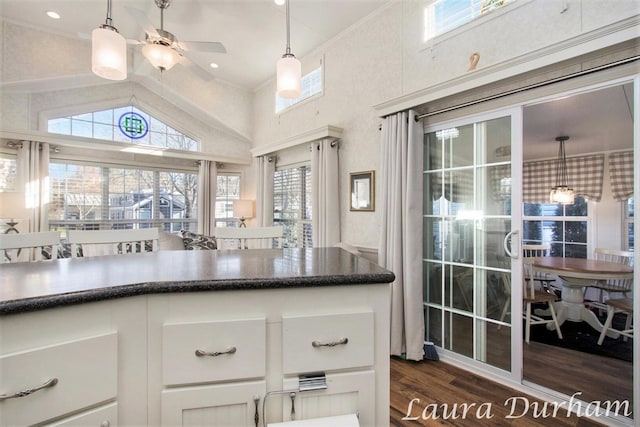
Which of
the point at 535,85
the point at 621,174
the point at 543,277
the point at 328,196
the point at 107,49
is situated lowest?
the point at 543,277

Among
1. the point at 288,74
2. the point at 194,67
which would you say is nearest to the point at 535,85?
the point at 288,74

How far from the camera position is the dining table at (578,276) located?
2.79m

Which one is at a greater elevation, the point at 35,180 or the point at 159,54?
the point at 159,54

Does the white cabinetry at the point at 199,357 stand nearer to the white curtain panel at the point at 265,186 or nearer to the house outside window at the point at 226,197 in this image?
the white curtain panel at the point at 265,186

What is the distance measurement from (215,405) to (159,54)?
2.73 metres

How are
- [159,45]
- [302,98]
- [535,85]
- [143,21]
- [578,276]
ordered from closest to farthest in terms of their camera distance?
[535,85] → [143,21] → [159,45] → [578,276] → [302,98]

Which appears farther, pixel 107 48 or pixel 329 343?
pixel 107 48

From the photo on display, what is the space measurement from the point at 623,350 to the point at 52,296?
13.4 feet

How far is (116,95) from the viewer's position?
4.48m

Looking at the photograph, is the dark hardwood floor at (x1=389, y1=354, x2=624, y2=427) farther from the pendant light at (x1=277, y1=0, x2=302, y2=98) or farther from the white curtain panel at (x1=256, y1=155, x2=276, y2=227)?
the white curtain panel at (x1=256, y1=155, x2=276, y2=227)

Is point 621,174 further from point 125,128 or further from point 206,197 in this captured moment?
point 125,128

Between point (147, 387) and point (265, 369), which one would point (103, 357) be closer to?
point (147, 387)

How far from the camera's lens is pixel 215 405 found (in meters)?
0.92

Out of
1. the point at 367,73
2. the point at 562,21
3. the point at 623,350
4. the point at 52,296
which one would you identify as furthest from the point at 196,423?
the point at 623,350
